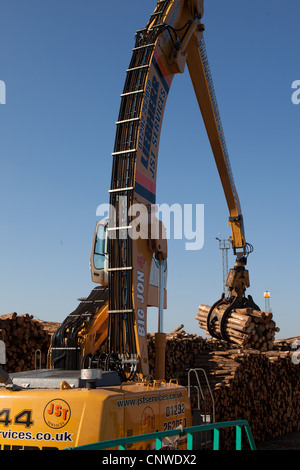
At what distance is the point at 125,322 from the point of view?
322 inches

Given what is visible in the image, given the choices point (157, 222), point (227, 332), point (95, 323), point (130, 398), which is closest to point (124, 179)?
point (157, 222)

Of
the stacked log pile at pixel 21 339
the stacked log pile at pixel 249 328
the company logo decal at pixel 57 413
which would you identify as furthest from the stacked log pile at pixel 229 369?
the company logo decal at pixel 57 413

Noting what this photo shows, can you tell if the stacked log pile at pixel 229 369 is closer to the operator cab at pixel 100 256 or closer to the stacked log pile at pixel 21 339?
the stacked log pile at pixel 21 339

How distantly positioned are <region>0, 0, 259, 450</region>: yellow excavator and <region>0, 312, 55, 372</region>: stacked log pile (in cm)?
403

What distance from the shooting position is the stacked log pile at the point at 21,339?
12.8m

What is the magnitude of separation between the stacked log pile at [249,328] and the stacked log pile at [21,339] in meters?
6.23

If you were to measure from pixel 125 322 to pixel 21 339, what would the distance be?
5.78 m

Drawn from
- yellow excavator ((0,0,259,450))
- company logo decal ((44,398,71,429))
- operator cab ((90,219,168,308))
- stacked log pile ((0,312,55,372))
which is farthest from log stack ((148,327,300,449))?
company logo decal ((44,398,71,429))

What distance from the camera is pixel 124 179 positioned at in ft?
28.5

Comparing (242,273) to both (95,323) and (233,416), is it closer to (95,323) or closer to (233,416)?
(233,416)

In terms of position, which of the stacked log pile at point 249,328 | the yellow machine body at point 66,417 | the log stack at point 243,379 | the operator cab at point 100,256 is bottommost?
the log stack at point 243,379

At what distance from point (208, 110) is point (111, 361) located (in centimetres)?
933

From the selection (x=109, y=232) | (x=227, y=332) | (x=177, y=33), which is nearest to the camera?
(x=109, y=232)

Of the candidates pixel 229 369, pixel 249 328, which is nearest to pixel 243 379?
pixel 229 369
